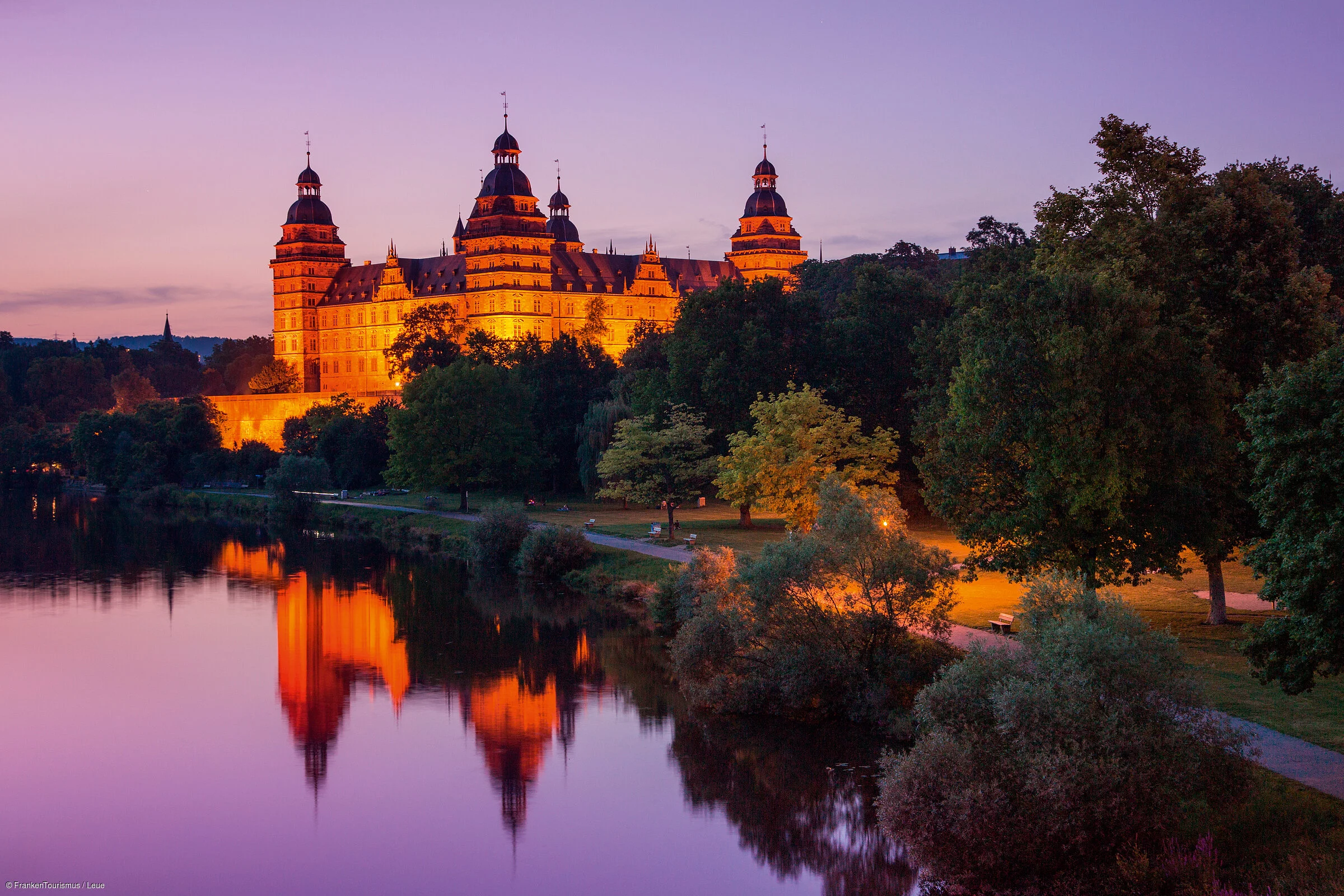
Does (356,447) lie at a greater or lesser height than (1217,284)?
lesser

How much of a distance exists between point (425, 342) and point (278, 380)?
113ft

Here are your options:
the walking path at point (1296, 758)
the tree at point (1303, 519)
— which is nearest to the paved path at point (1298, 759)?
the walking path at point (1296, 758)

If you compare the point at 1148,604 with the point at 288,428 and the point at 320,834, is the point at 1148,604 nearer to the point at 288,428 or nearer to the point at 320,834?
the point at 320,834

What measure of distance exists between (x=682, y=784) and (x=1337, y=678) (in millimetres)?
10039

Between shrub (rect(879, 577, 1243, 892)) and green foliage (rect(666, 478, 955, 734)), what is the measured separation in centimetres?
596

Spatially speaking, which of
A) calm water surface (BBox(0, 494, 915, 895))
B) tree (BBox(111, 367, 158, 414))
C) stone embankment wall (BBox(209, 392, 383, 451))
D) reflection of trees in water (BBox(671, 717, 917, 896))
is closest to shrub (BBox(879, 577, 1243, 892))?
reflection of trees in water (BBox(671, 717, 917, 896))

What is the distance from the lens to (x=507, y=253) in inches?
3816

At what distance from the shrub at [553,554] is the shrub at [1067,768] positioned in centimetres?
2349

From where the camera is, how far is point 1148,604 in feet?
86.1

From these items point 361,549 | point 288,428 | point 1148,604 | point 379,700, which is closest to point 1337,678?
point 1148,604

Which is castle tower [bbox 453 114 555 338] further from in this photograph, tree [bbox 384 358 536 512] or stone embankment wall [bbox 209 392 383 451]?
tree [bbox 384 358 536 512]

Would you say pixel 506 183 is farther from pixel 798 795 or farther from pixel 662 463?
pixel 798 795

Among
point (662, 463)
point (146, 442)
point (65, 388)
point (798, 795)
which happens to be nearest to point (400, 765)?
point (798, 795)

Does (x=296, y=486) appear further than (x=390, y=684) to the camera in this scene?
Yes
